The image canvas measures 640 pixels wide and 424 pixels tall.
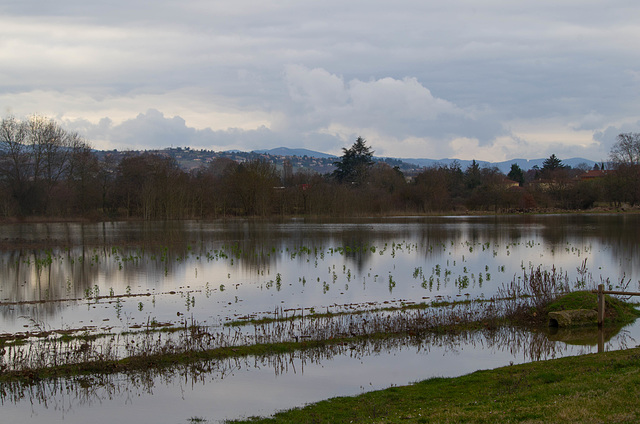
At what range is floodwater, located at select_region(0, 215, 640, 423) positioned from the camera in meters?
10.9

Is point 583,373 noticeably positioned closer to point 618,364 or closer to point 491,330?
point 618,364

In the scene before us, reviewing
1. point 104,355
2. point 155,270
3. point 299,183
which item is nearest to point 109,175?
point 299,183

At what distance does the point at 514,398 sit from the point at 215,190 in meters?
77.0

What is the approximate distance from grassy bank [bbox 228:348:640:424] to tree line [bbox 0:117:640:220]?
67.0m

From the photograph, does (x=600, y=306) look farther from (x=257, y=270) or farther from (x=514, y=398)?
(x=257, y=270)

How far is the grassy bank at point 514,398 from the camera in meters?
7.65

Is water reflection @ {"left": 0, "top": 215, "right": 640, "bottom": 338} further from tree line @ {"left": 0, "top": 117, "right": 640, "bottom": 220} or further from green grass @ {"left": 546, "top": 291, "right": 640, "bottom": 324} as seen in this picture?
tree line @ {"left": 0, "top": 117, "right": 640, "bottom": 220}

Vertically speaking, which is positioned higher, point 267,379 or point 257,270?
point 257,270

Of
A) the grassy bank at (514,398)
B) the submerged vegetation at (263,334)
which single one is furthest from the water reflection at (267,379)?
the grassy bank at (514,398)

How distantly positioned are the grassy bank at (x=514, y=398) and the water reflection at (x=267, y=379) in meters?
0.87

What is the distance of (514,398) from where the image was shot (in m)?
8.97

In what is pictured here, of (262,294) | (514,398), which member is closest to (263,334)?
(262,294)

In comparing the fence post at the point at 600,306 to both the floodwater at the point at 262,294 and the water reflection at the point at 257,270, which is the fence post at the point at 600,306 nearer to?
the floodwater at the point at 262,294

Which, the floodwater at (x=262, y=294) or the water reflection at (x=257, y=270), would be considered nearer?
the floodwater at (x=262, y=294)
